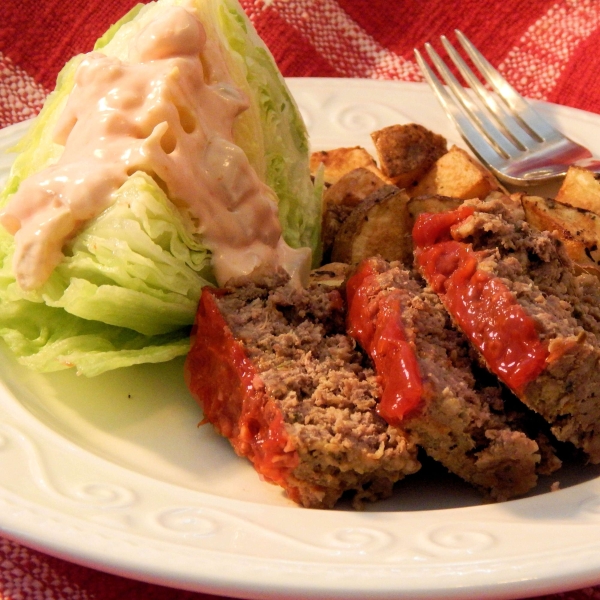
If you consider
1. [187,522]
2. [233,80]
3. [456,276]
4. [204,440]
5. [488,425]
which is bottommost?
[204,440]

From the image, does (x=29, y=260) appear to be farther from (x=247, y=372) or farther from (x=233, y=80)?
(x=233, y=80)

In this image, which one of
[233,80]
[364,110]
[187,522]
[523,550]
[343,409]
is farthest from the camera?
[364,110]

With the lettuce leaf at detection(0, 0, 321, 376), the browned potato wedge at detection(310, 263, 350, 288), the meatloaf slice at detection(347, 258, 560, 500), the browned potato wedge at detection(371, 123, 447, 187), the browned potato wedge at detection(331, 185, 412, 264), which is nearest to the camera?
the meatloaf slice at detection(347, 258, 560, 500)

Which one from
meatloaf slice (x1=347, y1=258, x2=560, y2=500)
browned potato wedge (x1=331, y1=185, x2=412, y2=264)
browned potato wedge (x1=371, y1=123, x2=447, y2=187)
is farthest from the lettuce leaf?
meatloaf slice (x1=347, y1=258, x2=560, y2=500)

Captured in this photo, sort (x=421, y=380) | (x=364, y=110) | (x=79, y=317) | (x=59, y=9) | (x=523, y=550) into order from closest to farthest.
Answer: (x=523, y=550), (x=421, y=380), (x=79, y=317), (x=364, y=110), (x=59, y=9)

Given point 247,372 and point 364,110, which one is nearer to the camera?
point 247,372

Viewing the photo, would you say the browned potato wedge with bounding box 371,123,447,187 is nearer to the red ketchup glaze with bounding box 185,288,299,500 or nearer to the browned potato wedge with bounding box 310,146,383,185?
the browned potato wedge with bounding box 310,146,383,185

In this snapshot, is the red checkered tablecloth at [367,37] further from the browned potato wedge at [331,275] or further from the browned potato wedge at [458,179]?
the browned potato wedge at [331,275]

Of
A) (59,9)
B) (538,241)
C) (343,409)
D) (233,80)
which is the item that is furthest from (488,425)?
(59,9)
